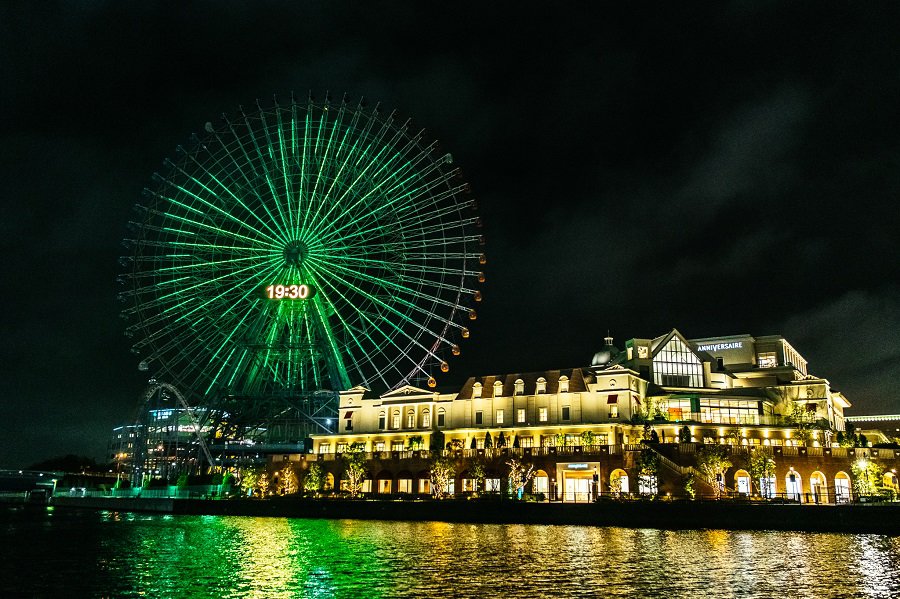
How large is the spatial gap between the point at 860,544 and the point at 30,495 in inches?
6321

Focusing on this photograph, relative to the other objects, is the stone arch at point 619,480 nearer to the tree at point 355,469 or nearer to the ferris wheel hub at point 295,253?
the tree at point 355,469

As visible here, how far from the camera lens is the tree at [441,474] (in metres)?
92.1

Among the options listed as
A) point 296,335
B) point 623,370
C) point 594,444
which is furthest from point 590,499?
point 296,335

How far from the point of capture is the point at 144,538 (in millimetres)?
62844

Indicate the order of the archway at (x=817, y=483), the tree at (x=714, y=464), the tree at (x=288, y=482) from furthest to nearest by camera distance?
the tree at (x=288, y=482) < the archway at (x=817, y=483) < the tree at (x=714, y=464)

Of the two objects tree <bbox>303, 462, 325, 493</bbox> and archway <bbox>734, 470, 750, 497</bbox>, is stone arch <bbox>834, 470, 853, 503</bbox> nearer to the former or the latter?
archway <bbox>734, 470, 750, 497</bbox>

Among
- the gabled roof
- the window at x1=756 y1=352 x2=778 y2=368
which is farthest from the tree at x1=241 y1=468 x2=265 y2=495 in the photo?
the window at x1=756 y1=352 x2=778 y2=368

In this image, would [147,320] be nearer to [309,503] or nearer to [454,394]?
[309,503]

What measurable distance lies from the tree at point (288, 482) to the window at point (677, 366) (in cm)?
4839

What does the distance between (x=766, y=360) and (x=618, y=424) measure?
35449 millimetres

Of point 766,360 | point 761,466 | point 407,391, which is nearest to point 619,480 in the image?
point 761,466

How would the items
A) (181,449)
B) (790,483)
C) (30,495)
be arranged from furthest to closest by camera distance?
A: (30,495) → (181,449) → (790,483)

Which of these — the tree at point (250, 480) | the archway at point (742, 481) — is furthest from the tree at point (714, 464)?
the tree at point (250, 480)

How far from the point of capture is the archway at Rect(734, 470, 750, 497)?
86.4m
